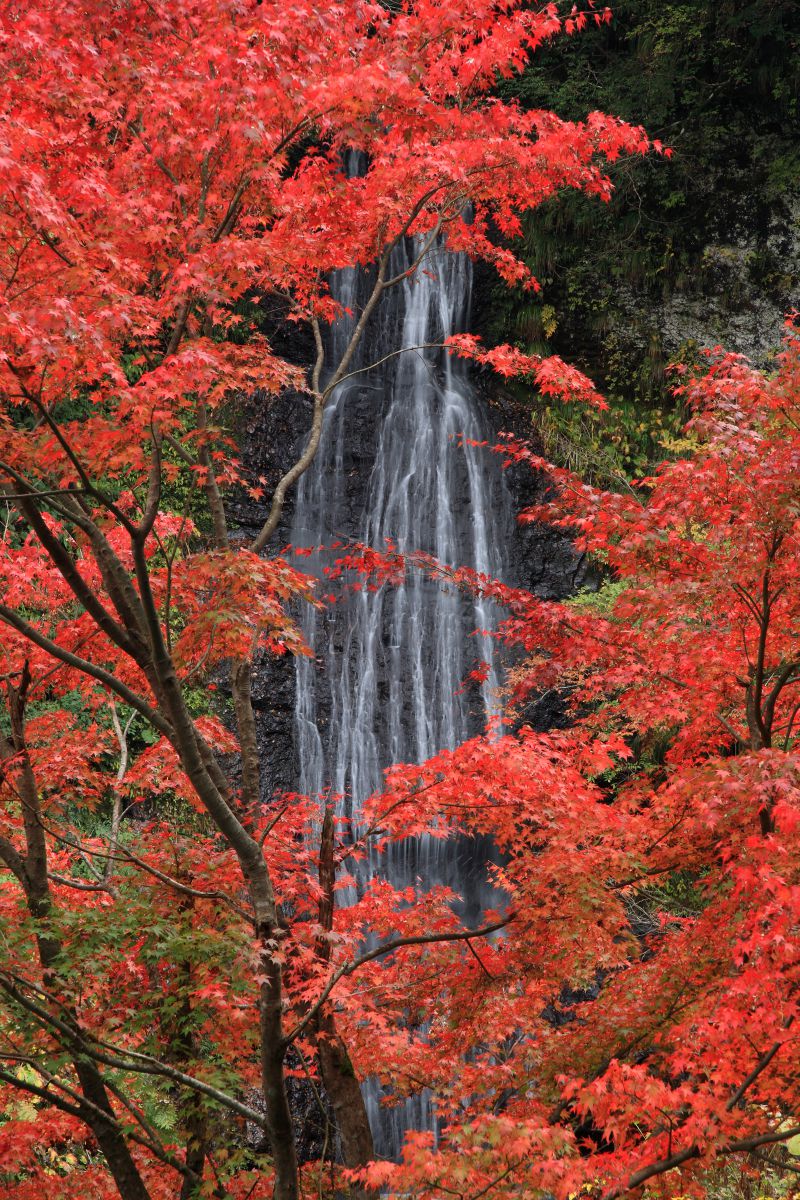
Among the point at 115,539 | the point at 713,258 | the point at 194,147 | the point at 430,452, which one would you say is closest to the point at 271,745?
the point at 430,452

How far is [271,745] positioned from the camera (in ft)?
47.6

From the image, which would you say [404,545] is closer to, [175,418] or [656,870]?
[656,870]

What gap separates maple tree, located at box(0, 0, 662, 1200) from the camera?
13.6ft

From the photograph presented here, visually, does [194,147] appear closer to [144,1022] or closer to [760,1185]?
[144,1022]

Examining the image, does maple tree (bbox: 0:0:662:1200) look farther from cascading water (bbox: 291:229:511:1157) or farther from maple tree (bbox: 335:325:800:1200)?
cascading water (bbox: 291:229:511:1157)

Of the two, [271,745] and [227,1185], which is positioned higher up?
[271,745]

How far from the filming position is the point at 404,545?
16.0 metres

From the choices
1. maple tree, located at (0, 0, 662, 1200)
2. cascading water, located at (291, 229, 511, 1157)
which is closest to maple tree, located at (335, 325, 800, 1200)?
maple tree, located at (0, 0, 662, 1200)

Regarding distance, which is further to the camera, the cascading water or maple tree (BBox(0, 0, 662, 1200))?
the cascading water

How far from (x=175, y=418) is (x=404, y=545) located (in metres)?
11.1

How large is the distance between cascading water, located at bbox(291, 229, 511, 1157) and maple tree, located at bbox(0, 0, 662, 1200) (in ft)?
23.8

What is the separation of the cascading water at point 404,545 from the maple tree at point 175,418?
23.8 ft

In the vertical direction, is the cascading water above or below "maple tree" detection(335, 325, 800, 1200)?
above

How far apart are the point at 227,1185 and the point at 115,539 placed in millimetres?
5017
